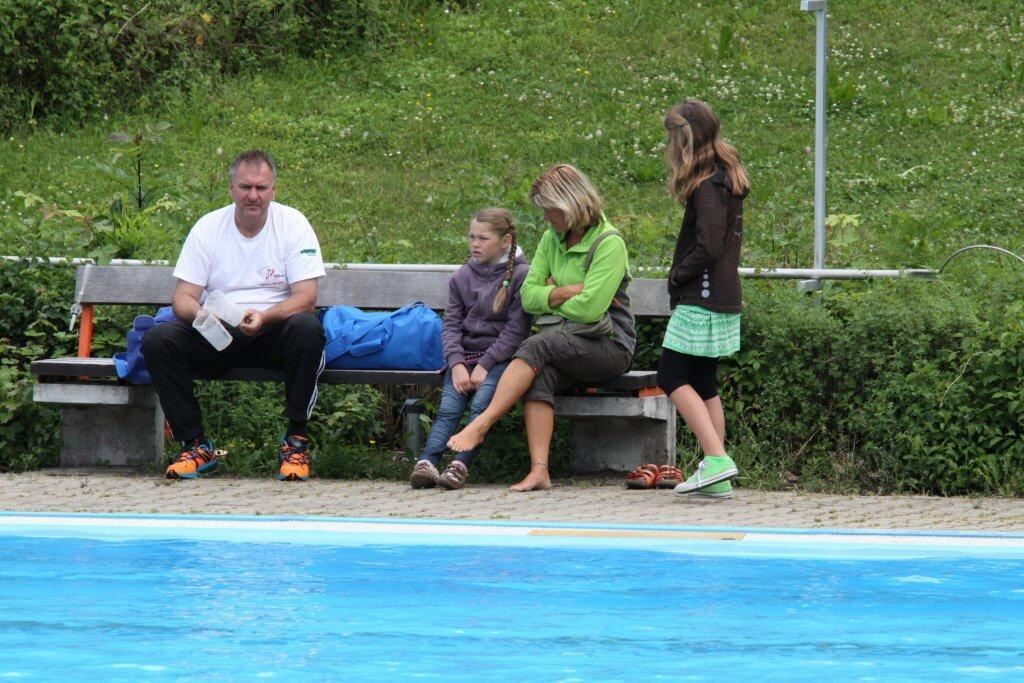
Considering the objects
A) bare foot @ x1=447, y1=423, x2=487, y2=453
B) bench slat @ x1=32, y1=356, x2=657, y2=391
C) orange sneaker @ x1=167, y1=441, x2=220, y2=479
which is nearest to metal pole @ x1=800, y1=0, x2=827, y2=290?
bench slat @ x1=32, y1=356, x2=657, y2=391

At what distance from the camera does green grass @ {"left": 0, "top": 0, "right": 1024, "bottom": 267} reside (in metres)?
13.6

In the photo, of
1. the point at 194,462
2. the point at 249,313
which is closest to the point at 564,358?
the point at 249,313

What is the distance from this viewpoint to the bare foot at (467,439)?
22.4ft

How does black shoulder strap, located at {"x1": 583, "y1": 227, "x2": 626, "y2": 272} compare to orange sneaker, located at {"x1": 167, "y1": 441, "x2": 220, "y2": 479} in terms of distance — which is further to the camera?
orange sneaker, located at {"x1": 167, "y1": 441, "x2": 220, "y2": 479}

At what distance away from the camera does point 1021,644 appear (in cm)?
427

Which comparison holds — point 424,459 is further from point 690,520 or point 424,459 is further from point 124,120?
point 124,120

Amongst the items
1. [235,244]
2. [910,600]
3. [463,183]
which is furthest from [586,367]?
[463,183]

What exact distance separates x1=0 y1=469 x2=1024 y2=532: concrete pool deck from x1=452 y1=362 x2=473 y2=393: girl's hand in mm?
448

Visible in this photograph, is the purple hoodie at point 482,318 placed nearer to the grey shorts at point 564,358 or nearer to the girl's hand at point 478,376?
the girl's hand at point 478,376

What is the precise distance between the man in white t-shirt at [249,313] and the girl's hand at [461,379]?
635 millimetres

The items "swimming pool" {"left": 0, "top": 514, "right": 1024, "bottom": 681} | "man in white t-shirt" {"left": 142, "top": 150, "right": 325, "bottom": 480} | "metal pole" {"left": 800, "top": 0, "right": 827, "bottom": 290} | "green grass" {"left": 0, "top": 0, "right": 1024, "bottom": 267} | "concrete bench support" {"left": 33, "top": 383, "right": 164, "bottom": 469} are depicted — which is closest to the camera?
"swimming pool" {"left": 0, "top": 514, "right": 1024, "bottom": 681}

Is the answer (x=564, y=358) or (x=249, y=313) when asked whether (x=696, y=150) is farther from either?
(x=249, y=313)

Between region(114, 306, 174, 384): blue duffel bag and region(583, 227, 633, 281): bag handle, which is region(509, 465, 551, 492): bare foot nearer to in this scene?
region(583, 227, 633, 281): bag handle

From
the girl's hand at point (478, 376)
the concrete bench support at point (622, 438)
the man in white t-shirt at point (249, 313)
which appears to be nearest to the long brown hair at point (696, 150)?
the concrete bench support at point (622, 438)
